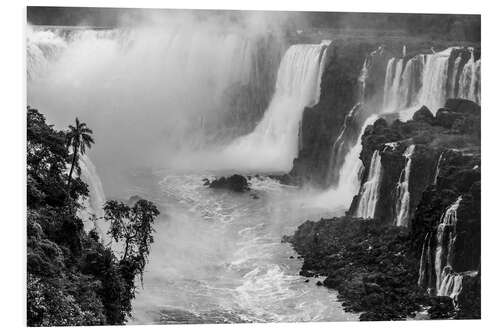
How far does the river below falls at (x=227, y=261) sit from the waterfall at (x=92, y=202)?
809 mm

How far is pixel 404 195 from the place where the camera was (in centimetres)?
1611

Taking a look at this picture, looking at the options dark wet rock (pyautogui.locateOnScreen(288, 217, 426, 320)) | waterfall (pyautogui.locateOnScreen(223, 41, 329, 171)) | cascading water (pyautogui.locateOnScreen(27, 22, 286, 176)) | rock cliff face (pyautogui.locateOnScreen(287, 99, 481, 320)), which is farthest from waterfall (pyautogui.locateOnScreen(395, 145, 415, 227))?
cascading water (pyautogui.locateOnScreen(27, 22, 286, 176))

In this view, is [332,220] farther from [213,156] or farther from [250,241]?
[213,156]

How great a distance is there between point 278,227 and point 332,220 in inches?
38.4

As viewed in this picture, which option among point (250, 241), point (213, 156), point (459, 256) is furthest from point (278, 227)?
point (459, 256)

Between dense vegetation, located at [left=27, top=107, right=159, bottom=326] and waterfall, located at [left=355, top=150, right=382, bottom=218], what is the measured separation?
3761 millimetres

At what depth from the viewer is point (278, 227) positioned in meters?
16.0

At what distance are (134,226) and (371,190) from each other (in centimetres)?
445

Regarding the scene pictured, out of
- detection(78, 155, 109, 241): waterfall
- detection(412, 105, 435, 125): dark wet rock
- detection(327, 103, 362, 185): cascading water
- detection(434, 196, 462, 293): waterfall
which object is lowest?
detection(434, 196, 462, 293): waterfall

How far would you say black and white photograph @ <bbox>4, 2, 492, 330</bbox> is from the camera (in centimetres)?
1470

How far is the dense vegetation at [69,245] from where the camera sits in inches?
535

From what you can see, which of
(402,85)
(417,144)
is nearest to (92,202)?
(417,144)

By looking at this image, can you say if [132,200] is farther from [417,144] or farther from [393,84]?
[393,84]

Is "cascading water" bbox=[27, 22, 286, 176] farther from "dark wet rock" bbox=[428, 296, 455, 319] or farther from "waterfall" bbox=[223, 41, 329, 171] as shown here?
"dark wet rock" bbox=[428, 296, 455, 319]
